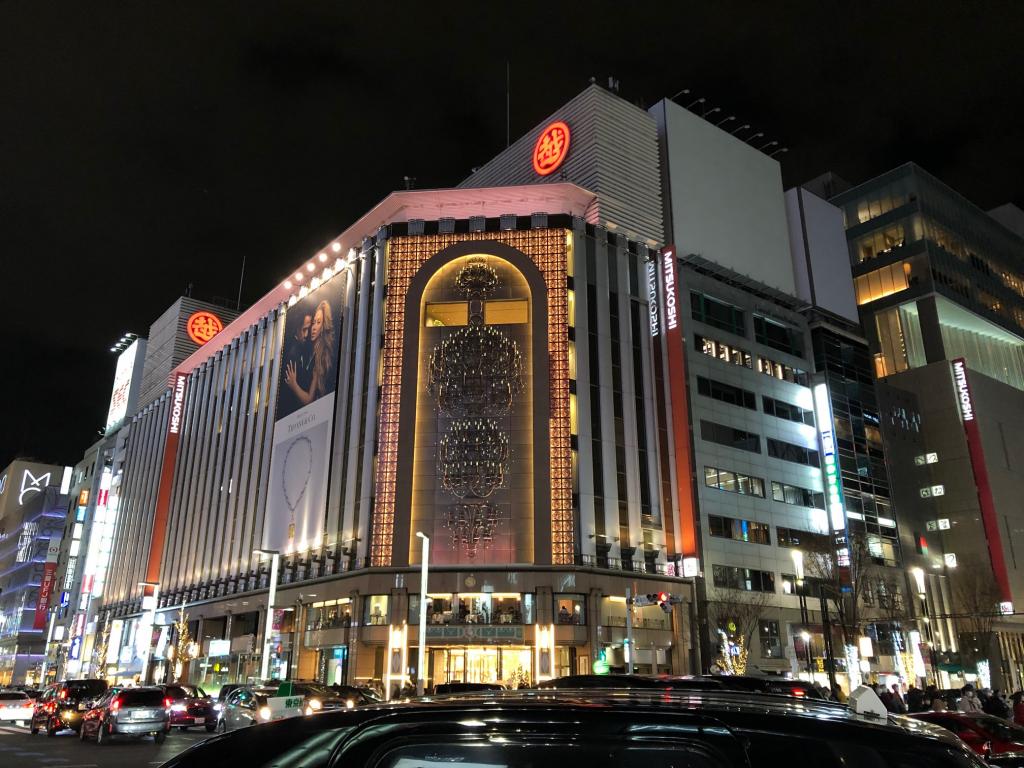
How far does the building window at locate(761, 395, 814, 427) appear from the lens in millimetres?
57250

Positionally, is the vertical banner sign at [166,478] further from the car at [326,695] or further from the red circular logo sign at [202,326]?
the car at [326,695]

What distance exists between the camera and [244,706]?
23.1 metres

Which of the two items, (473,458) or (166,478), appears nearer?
(473,458)

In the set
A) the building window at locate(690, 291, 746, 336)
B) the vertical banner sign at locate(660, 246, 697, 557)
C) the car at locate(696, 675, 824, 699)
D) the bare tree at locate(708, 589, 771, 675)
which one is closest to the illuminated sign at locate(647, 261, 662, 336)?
the vertical banner sign at locate(660, 246, 697, 557)

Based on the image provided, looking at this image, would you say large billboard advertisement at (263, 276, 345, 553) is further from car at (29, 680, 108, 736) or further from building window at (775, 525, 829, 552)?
building window at (775, 525, 829, 552)

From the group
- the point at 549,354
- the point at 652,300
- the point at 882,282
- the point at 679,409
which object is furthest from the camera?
the point at 882,282

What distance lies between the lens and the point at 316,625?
48.2m

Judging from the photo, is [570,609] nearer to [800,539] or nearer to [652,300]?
[800,539]

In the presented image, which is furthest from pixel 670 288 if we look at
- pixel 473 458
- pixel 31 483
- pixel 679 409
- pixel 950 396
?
pixel 31 483

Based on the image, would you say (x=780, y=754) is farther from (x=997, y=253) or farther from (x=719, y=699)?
(x=997, y=253)

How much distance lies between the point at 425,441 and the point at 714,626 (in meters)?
20.8

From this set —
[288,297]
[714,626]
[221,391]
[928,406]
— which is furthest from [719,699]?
[928,406]

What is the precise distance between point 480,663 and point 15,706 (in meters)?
22.0

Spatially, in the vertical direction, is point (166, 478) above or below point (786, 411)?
below
